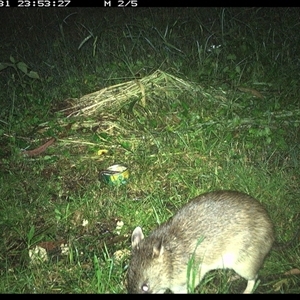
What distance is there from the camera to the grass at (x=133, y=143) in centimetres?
351

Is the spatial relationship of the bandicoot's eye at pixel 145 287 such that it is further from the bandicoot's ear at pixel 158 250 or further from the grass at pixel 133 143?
the grass at pixel 133 143

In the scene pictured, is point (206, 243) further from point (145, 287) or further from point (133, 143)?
point (133, 143)

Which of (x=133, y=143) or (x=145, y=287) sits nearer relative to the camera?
(x=145, y=287)

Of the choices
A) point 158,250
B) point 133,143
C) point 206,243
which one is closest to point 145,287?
point 158,250

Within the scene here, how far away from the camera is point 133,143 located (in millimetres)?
4922

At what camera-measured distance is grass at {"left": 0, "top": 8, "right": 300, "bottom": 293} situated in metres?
3.51

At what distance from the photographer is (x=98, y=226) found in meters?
3.90

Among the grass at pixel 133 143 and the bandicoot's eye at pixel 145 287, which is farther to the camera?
the grass at pixel 133 143

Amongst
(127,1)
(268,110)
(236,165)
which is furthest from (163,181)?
(127,1)

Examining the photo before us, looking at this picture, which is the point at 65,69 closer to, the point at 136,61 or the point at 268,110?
the point at 136,61

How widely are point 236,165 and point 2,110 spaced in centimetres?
299

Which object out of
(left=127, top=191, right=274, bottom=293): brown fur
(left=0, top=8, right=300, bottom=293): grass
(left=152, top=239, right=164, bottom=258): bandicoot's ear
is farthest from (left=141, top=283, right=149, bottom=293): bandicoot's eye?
(left=0, top=8, right=300, bottom=293): grass

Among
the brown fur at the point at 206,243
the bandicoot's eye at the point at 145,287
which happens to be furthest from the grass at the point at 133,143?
the bandicoot's eye at the point at 145,287

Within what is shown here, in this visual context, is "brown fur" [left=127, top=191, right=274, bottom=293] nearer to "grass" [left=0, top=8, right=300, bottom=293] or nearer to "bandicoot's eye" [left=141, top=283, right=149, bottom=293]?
"bandicoot's eye" [left=141, top=283, right=149, bottom=293]
